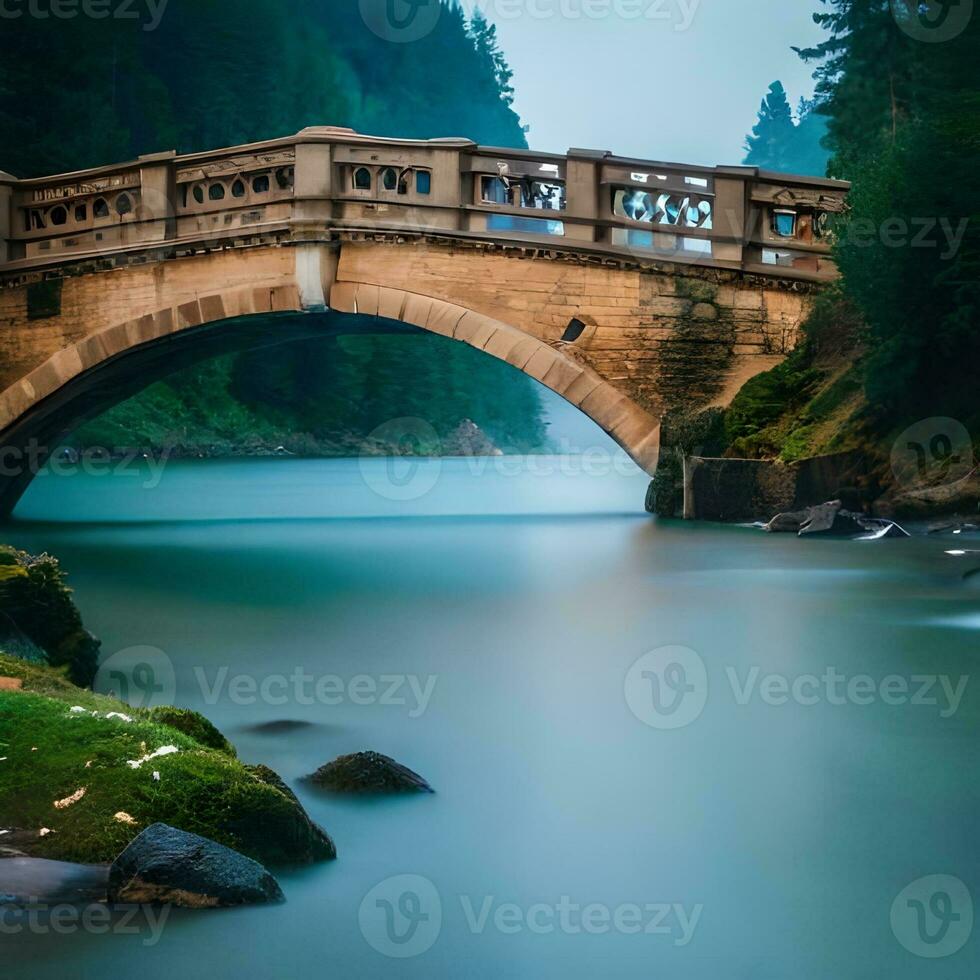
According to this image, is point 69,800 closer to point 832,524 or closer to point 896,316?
point 832,524

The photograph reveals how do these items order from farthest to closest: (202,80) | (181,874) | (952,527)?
(202,80), (952,527), (181,874)

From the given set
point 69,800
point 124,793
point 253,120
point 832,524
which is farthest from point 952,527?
point 253,120

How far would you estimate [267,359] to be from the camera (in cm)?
5912

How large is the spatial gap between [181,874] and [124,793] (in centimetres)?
55

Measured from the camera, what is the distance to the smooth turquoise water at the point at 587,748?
479 centimetres

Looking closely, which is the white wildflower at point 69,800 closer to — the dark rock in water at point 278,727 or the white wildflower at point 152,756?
the white wildflower at point 152,756

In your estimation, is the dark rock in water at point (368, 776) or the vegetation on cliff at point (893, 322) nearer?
the dark rock in water at point (368, 776)

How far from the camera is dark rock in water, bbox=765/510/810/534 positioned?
16844mm

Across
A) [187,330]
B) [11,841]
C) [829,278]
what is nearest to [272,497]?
[187,330]

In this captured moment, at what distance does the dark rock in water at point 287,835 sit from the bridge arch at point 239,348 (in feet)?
38.0

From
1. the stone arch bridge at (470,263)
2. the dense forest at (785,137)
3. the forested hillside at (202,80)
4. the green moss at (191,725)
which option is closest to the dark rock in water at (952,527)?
the stone arch bridge at (470,263)

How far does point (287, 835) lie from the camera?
17.8ft

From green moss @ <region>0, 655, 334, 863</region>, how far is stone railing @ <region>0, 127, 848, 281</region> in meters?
12.1

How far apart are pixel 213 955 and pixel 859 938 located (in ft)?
6.34
